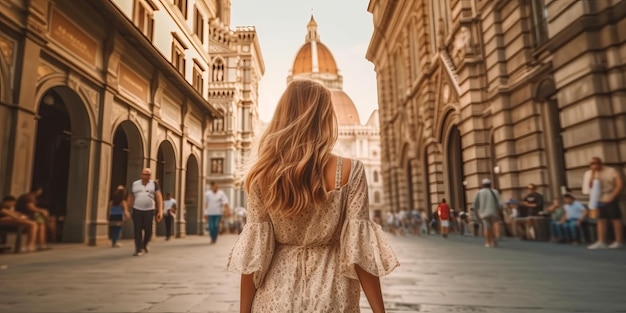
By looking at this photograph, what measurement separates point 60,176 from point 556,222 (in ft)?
55.7

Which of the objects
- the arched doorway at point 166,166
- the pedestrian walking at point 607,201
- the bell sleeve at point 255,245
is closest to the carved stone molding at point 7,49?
the arched doorway at point 166,166

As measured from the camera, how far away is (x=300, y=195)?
172 cm

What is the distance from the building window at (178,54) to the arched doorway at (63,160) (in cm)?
476

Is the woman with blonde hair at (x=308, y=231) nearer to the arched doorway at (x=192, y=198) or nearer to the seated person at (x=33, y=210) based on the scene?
the seated person at (x=33, y=210)

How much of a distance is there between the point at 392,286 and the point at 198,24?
18.1 meters

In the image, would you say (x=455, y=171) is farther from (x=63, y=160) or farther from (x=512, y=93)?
(x=63, y=160)

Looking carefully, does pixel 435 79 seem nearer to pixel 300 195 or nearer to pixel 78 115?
pixel 78 115

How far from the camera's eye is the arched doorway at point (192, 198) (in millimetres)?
19359

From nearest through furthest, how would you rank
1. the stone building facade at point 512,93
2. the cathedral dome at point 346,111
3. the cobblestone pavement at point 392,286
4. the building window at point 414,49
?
the cobblestone pavement at point 392,286, the stone building facade at point 512,93, the building window at point 414,49, the cathedral dome at point 346,111

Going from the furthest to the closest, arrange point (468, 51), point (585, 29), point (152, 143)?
point (468, 51), point (152, 143), point (585, 29)

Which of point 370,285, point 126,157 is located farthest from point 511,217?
point 370,285

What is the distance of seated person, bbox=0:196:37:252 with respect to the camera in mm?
8305

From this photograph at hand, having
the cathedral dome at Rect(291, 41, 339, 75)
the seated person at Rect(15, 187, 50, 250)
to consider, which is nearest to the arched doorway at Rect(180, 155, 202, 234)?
the seated person at Rect(15, 187, 50, 250)

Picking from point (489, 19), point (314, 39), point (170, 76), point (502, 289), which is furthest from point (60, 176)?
point (314, 39)
